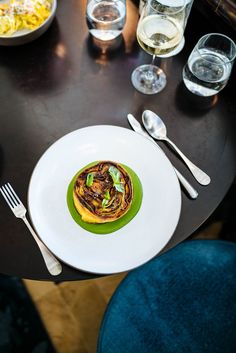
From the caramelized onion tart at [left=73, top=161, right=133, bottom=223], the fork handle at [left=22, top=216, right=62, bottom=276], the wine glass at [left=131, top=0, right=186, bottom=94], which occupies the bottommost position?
the fork handle at [left=22, top=216, right=62, bottom=276]

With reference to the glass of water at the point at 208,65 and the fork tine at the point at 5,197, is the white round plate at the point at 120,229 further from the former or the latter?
the glass of water at the point at 208,65

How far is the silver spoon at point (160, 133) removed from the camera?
85 cm

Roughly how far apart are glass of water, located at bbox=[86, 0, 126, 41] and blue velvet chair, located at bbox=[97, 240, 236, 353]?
1.95ft

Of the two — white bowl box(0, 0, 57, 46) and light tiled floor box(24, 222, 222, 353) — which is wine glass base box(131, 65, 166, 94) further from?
light tiled floor box(24, 222, 222, 353)

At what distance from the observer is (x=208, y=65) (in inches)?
37.5

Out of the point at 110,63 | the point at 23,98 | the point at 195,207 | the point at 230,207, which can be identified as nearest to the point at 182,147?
the point at 195,207

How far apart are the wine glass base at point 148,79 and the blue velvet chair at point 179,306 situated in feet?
1.37

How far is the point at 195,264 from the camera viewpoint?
100 cm

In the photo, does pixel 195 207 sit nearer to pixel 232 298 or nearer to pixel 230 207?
pixel 232 298

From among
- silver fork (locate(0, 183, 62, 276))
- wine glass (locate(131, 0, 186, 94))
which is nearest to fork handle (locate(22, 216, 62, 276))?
silver fork (locate(0, 183, 62, 276))

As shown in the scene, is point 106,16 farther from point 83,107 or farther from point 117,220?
point 117,220

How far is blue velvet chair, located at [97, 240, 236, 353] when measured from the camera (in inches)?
36.2

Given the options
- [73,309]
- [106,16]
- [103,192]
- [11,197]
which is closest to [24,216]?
[11,197]

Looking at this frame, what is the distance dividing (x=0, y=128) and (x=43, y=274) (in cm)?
37
